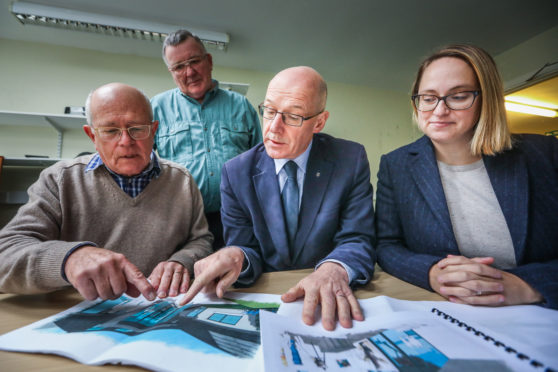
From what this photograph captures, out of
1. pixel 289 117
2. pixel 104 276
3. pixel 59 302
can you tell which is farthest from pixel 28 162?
pixel 289 117

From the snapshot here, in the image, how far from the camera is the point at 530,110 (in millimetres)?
4336

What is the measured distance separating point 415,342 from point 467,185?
0.82 m

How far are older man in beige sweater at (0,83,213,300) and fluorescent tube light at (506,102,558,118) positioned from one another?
5231mm

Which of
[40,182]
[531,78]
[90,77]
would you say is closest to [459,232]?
[40,182]

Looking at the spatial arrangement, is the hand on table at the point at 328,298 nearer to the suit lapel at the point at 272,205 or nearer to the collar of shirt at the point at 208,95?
the suit lapel at the point at 272,205

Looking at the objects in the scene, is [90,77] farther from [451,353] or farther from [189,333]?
[451,353]

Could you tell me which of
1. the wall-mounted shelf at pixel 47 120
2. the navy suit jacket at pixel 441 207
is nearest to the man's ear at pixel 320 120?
the navy suit jacket at pixel 441 207

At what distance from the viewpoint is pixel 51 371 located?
0.39 meters

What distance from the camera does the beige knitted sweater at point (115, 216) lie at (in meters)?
0.92

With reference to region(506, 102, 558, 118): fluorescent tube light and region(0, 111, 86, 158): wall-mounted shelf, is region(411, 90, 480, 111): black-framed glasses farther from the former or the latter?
region(506, 102, 558, 118): fluorescent tube light

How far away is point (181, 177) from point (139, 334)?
0.84 metres

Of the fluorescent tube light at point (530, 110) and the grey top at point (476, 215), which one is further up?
the fluorescent tube light at point (530, 110)

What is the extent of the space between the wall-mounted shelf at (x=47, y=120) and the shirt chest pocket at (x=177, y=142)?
5.80 feet

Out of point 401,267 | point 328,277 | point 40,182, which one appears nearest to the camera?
point 328,277
